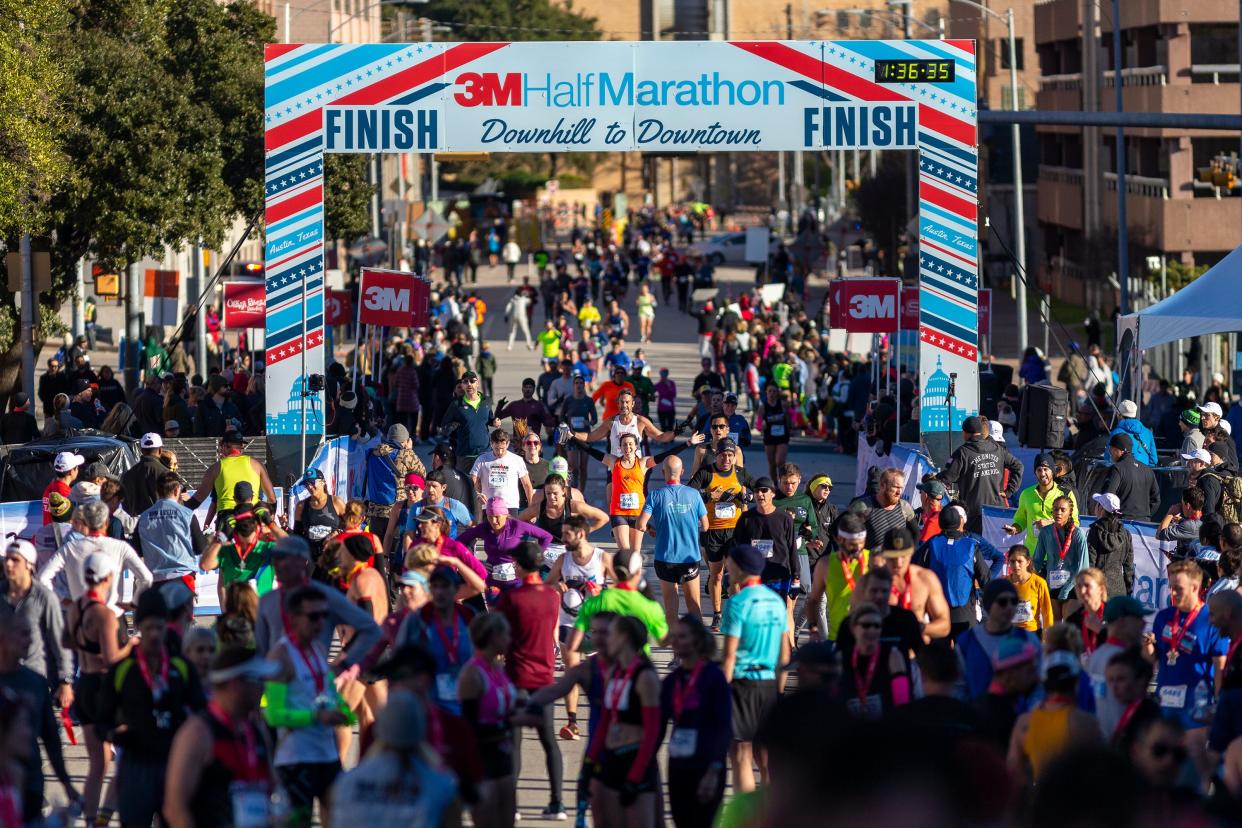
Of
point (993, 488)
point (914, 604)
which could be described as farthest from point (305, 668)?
point (993, 488)

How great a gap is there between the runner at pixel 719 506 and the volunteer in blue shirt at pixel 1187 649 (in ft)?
14.9

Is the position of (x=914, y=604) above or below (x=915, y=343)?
below

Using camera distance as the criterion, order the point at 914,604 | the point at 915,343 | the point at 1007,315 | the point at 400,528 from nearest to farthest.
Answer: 1. the point at 914,604
2. the point at 400,528
3. the point at 915,343
4. the point at 1007,315

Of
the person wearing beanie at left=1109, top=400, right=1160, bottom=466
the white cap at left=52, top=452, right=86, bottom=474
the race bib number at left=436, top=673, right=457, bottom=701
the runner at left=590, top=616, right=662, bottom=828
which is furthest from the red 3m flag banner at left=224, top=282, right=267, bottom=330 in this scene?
the runner at left=590, top=616, right=662, bottom=828

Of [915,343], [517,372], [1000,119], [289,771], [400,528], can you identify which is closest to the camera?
[289,771]

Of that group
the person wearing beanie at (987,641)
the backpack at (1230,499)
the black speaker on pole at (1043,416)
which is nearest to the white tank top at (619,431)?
the black speaker on pole at (1043,416)

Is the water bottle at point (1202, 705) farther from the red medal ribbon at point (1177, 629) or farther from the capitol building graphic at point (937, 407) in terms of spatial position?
the capitol building graphic at point (937, 407)

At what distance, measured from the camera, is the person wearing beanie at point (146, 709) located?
30.9 ft

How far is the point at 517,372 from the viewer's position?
4012 centimetres

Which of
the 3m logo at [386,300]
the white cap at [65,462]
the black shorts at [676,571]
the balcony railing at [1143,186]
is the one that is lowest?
the black shorts at [676,571]

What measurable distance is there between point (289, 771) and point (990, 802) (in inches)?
129

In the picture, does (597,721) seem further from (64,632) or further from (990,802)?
(64,632)

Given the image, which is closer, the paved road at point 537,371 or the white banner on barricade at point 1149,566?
the paved road at point 537,371

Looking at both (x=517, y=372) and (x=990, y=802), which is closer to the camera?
(x=990, y=802)
